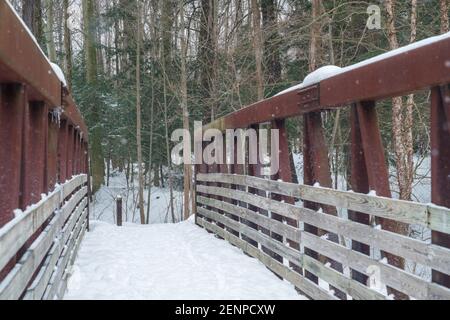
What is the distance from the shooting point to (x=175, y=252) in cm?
667

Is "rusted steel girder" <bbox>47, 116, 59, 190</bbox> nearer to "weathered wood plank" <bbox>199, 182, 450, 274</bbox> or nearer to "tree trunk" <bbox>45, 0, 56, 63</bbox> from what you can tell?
"weathered wood plank" <bbox>199, 182, 450, 274</bbox>

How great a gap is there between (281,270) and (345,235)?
1505mm

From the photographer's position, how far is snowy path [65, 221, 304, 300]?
4.41 metres

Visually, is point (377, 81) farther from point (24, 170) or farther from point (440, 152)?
point (24, 170)

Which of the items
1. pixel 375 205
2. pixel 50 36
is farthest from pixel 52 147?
pixel 50 36

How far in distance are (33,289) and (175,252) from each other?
3.93 meters

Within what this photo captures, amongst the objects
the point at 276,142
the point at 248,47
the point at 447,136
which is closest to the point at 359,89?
the point at 447,136

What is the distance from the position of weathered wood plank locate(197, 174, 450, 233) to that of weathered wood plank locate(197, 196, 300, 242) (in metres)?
0.35

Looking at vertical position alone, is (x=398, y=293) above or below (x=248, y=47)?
below

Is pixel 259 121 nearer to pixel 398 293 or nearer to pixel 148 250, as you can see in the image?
pixel 148 250

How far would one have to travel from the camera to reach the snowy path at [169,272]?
4.41m

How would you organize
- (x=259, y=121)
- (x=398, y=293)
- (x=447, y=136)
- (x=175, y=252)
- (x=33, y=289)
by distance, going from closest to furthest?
(x=447, y=136) → (x=33, y=289) → (x=398, y=293) → (x=259, y=121) → (x=175, y=252)

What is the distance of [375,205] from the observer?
318 cm

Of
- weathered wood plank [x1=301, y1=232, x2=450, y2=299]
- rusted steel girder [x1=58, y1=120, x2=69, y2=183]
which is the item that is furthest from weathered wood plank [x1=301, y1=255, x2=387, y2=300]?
rusted steel girder [x1=58, y1=120, x2=69, y2=183]
